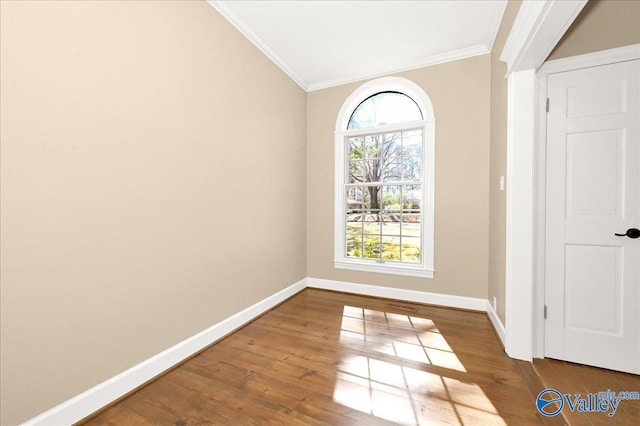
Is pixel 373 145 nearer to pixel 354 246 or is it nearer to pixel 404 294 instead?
pixel 354 246

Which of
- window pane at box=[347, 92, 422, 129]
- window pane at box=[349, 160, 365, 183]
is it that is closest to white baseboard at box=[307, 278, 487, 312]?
window pane at box=[349, 160, 365, 183]

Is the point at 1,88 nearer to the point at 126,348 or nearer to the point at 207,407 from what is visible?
the point at 126,348

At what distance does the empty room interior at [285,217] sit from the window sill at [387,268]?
0.13ft

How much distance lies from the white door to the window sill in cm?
131

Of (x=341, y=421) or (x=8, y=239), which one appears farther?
(x=341, y=421)

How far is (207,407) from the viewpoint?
1.60m

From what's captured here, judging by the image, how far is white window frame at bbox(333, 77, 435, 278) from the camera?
326cm

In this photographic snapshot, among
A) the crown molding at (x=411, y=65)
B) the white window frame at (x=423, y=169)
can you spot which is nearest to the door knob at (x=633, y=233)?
the white window frame at (x=423, y=169)

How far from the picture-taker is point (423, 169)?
3338 mm

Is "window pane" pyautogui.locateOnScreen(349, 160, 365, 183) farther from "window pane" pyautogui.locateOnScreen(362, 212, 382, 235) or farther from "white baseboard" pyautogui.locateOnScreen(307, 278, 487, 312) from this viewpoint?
"white baseboard" pyautogui.locateOnScreen(307, 278, 487, 312)

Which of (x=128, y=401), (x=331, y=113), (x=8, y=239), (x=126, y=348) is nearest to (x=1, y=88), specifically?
(x=8, y=239)

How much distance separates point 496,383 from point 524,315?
1.91ft

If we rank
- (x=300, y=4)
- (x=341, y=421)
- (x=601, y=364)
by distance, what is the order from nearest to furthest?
(x=341, y=421), (x=601, y=364), (x=300, y=4)

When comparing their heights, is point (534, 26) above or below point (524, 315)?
above
